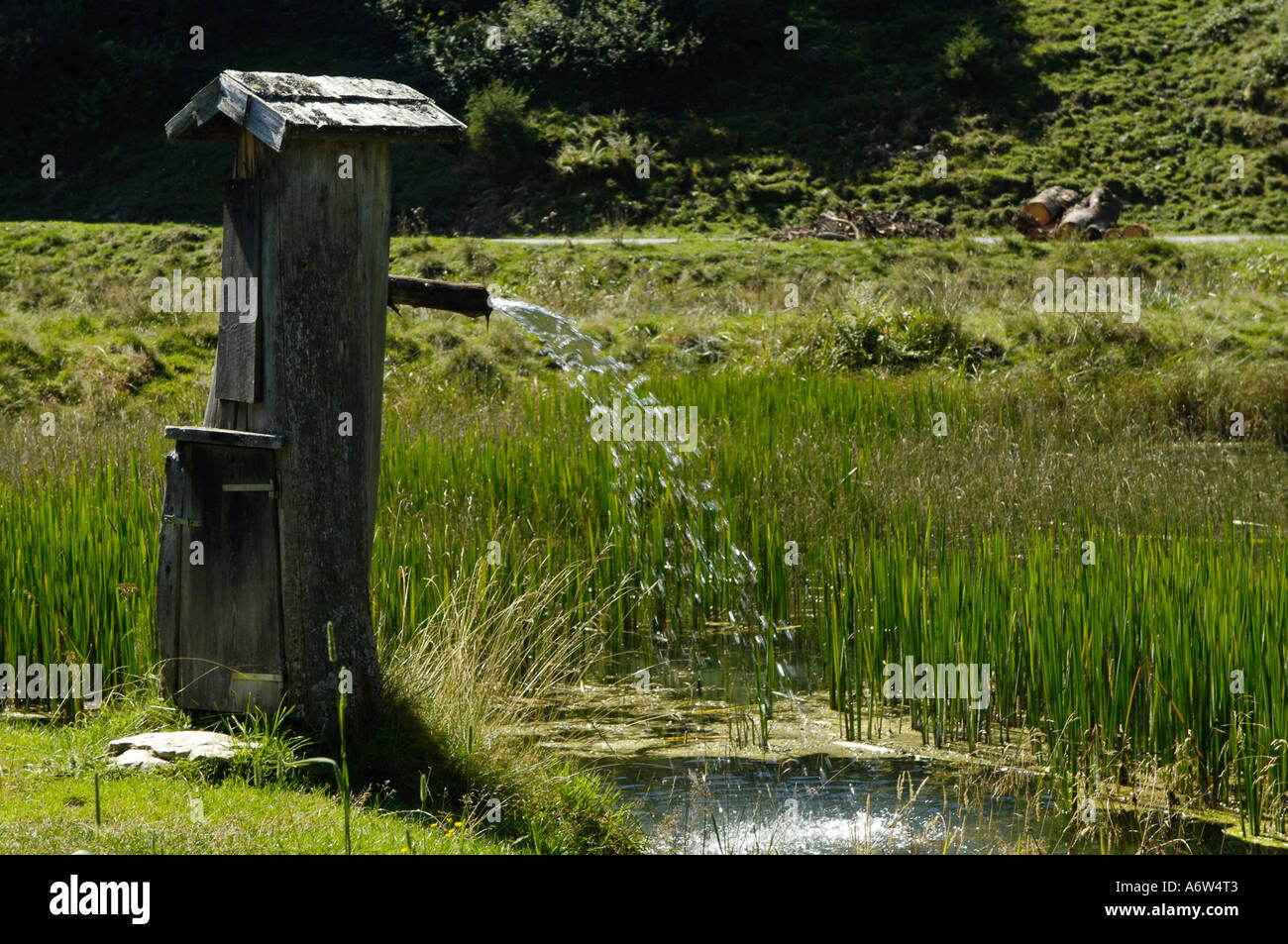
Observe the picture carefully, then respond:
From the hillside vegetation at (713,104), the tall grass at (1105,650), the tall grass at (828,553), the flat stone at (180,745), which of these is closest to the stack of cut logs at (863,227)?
the hillside vegetation at (713,104)

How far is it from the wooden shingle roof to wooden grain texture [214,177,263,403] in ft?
0.83

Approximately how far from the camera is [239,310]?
4.66 meters

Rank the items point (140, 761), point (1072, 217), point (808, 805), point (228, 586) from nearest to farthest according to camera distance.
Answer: point (140, 761) < point (228, 586) < point (808, 805) < point (1072, 217)

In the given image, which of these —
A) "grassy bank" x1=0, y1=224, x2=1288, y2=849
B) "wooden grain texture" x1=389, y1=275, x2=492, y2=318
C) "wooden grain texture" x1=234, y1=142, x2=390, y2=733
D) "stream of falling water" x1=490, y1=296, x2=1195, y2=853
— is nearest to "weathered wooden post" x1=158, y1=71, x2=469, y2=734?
"wooden grain texture" x1=234, y1=142, x2=390, y2=733

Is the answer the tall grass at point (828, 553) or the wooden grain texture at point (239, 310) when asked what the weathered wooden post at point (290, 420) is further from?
the tall grass at point (828, 553)

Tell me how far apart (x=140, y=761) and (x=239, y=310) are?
1577 millimetres

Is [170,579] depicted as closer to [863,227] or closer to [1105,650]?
[1105,650]

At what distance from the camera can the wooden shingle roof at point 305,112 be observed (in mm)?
4441

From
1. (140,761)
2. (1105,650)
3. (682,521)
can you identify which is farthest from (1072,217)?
(140,761)

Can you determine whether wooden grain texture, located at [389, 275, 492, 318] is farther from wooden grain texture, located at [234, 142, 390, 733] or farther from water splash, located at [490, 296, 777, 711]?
water splash, located at [490, 296, 777, 711]

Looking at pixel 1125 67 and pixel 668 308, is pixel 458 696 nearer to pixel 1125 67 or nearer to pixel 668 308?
pixel 668 308

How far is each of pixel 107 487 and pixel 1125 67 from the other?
27.1m

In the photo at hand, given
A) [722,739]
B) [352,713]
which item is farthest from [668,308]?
[352,713]

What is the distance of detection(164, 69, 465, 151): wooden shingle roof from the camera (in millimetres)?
4441
